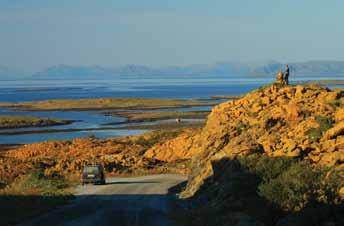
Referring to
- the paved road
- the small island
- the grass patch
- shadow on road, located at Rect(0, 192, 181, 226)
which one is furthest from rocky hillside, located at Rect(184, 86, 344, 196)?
the small island

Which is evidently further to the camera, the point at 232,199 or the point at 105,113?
the point at 105,113

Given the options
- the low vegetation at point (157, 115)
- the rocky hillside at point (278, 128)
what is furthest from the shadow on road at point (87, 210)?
the low vegetation at point (157, 115)

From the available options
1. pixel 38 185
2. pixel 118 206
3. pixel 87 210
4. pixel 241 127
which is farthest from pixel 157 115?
pixel 87 210

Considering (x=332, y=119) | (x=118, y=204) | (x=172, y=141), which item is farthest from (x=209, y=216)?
(x=172, y=141)

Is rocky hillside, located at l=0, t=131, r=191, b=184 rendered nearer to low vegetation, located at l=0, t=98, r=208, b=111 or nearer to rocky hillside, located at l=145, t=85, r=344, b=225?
rocky hillside, located at l=145, t=85, r=344, b=225

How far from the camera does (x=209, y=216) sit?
83.6 feet

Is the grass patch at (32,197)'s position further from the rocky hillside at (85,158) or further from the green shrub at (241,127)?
the green shrub at (241,127)

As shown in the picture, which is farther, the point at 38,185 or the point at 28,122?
the point at 28,122

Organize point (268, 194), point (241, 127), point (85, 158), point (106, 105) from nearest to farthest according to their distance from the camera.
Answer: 1. point (268, 194)
2. point (241, 127)
3. point (85, 158)
4. point (106, 105)

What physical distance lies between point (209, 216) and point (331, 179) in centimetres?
505

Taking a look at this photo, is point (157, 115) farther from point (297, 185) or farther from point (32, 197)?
point (297, 185)

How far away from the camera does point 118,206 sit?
33.4 m

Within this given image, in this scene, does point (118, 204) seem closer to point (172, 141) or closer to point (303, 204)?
point (303, 204)

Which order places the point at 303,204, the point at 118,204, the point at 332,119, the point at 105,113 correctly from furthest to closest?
the point at 105,113
the point at 118,204
the point at 332,119
the point at 303,204
